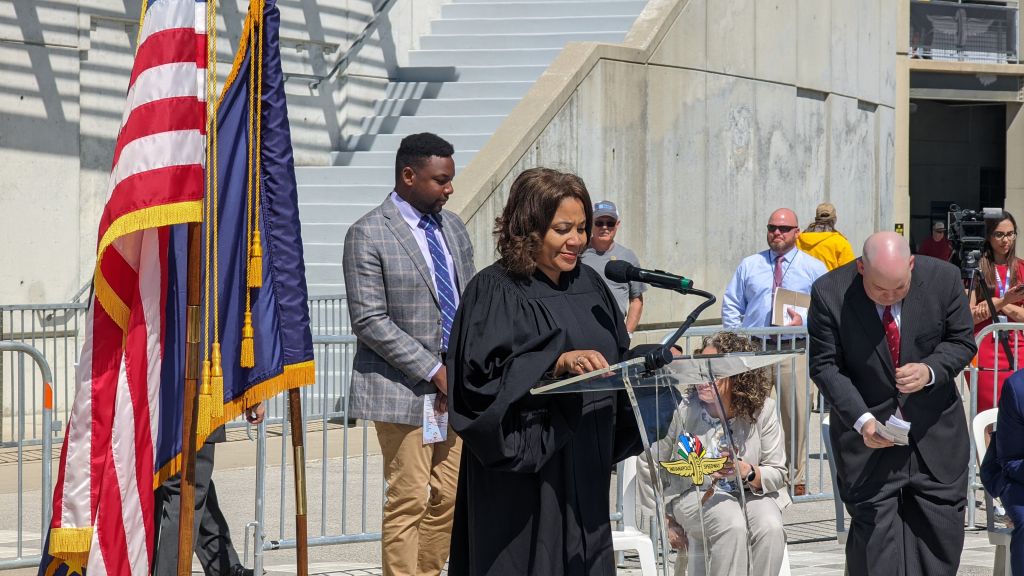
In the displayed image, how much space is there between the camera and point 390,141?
1636cm

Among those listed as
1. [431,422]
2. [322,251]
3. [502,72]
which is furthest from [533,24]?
[431,422]

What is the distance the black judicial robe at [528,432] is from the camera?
4590mm

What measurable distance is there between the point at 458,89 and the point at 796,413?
9.49 m

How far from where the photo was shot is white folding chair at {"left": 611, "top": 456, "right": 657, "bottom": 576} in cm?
654

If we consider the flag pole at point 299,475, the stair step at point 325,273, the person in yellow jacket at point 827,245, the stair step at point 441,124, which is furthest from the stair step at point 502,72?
the flag pole at point 299,475

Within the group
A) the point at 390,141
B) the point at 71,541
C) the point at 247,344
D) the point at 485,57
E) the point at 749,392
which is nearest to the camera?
the point at 247,344

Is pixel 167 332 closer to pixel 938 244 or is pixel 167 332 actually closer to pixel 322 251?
pixel 322 251

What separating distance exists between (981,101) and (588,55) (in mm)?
25062

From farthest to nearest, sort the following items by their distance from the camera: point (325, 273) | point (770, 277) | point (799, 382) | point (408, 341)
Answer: point (325, 273) → point (770, 277) → point (799, 382) → point (408, 341)

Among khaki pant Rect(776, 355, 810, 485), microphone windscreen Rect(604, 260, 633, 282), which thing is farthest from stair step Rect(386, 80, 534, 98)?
microphone windscreen Rect(604, 260, 633, 282)

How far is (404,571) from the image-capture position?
6.45 metres

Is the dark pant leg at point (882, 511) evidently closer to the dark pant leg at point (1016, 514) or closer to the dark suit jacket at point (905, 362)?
the dark suit jacket at point (905, 362)

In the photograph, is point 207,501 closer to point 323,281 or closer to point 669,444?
point 669,444

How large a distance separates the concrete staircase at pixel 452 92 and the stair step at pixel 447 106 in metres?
0.01
